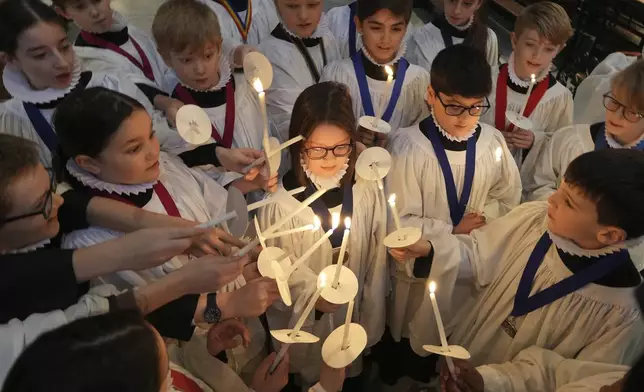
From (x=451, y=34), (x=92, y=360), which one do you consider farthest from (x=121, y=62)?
(x=92, y=360)

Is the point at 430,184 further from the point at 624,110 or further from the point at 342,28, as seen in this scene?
the point at 342,28

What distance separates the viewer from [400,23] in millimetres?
2496

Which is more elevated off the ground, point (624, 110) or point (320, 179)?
point (624, 110)

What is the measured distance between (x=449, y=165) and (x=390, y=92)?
67 centimetres

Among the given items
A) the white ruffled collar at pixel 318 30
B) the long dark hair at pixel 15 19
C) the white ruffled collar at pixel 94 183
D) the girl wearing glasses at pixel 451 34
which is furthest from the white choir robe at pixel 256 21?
the white ruffled collar at pixel 94 183

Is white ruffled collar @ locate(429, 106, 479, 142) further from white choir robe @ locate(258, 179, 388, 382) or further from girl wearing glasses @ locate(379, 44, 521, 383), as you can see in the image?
white choir robe @ locate(258, 179, 388, 382)

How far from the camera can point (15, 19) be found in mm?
1934

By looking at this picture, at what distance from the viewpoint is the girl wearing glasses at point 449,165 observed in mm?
2029

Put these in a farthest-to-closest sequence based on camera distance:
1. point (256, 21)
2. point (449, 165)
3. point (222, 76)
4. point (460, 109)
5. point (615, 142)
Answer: point (256, 21) < point (222, 76) < point (615, 142) < point (449, 165) < point (460, 109)

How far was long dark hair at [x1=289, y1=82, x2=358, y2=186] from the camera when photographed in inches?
74.2

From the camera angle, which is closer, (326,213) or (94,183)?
(94,183)

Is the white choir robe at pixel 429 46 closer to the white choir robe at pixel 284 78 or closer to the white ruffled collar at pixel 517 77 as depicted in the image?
the white ruffled collar at pixel 517 77

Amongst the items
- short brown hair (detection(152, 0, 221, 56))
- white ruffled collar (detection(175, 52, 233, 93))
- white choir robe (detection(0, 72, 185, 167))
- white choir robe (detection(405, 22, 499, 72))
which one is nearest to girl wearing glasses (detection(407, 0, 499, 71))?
white choir robe (detection(405, 22, 499, 72))

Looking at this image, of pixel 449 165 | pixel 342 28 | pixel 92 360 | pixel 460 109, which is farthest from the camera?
pixel 342 28
